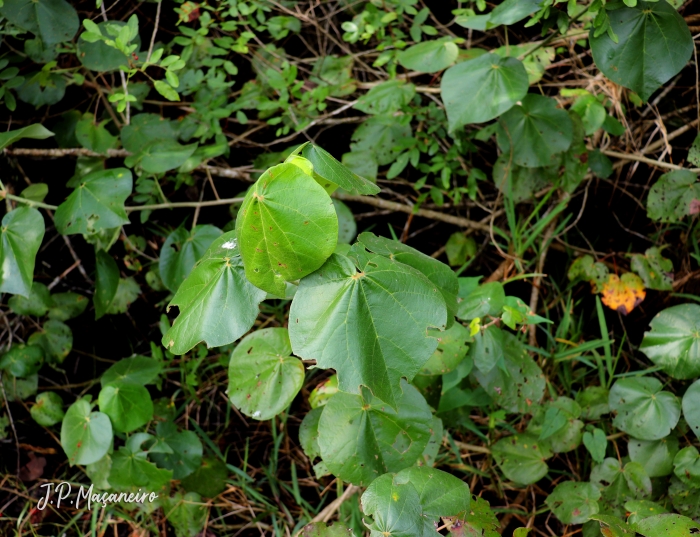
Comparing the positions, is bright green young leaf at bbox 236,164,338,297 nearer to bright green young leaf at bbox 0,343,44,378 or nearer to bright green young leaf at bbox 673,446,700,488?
bright green young leaf at bbox 673,446,700,488

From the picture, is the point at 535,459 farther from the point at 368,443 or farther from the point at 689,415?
the point at 368,443

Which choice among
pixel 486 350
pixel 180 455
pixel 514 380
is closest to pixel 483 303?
pixel 486 350

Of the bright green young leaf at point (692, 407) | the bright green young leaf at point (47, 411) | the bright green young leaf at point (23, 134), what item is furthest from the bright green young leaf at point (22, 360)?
the bright green young leaf at point (692, 407)

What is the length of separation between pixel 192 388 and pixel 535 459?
53.1 inches

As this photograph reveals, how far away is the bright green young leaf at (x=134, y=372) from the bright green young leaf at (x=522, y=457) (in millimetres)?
1288

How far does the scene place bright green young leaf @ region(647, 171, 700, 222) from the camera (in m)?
2.19

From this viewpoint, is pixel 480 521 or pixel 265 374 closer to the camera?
pixel 480 521

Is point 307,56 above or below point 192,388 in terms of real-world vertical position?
above

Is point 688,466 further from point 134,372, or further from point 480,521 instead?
point 134,372

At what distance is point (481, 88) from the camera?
6.36 ft

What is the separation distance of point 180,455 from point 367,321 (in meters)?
1.35

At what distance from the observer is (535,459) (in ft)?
6.57

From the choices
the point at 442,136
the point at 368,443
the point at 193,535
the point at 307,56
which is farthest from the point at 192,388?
the point at 307,56

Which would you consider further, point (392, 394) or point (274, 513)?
point (274, 513)
